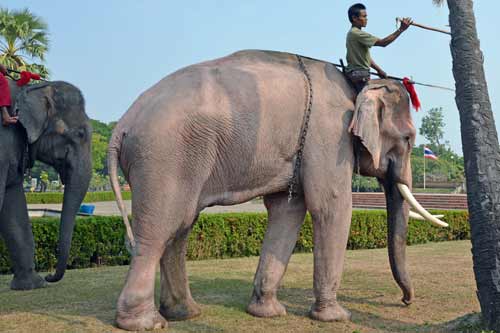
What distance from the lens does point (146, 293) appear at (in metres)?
5.69

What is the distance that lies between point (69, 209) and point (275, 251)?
2.78 meters

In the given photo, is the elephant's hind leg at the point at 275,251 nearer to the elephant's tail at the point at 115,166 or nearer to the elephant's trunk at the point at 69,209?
the elephant's tail at the point at 115,166

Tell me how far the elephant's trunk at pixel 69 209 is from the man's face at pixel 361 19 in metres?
3.90

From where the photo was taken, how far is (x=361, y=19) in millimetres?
7008

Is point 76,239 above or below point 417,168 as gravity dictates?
below

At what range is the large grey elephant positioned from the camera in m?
5.73

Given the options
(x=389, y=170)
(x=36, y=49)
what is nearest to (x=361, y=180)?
(x=36, y=49)

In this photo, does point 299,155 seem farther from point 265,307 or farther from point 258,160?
point 265,307

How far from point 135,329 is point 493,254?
3.29 meters

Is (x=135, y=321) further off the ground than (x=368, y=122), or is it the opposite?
(x=368, y=122)

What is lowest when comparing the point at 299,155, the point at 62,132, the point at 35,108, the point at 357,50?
the point at 299,155

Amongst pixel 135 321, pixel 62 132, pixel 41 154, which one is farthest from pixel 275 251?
pixel 41 154

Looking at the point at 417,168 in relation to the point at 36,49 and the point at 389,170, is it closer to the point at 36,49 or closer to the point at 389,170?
the point at 36,49

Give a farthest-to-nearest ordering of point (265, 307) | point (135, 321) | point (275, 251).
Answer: point (275, 251)
point (265, 307)
point (135, 321)
